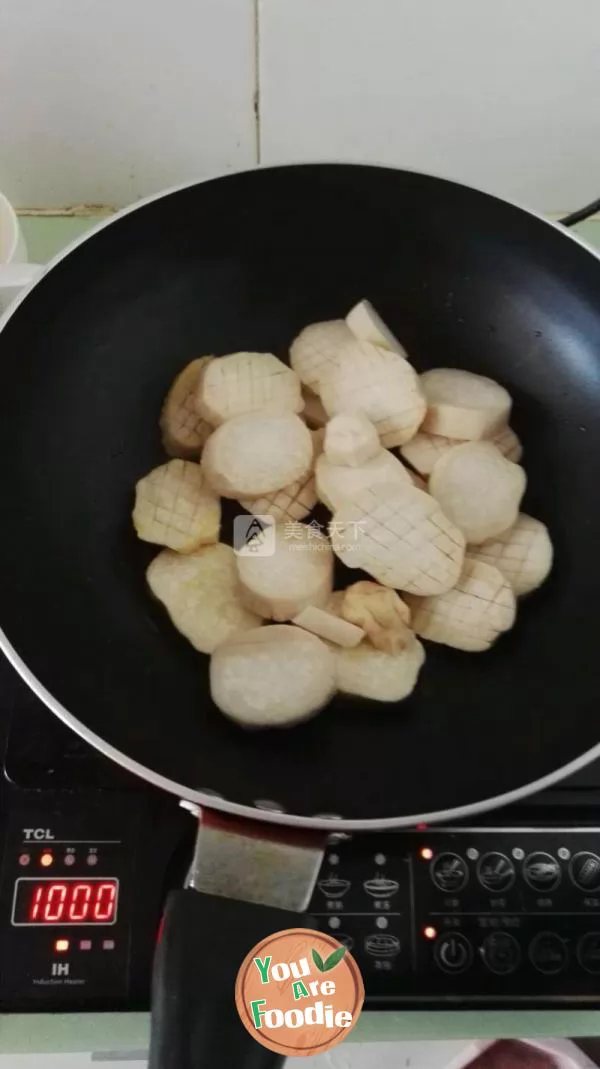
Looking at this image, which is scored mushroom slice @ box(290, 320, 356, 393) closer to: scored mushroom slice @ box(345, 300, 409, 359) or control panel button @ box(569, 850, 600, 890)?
scored mushroom slice @ box(345, 300, 409, 359)

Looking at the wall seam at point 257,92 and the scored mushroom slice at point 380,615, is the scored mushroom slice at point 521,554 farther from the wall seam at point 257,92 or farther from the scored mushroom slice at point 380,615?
the wall seam at point 257,92

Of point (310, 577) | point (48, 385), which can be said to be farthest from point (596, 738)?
point (48, 385)

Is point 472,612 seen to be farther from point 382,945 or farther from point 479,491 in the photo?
point 382,945

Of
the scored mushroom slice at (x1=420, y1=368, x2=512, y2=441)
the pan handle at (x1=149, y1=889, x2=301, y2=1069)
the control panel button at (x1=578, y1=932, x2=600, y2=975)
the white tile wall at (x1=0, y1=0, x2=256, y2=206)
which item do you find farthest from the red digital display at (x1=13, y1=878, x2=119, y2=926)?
the white tile wall at (x1=0, y1=0, x2=256, y2=206)

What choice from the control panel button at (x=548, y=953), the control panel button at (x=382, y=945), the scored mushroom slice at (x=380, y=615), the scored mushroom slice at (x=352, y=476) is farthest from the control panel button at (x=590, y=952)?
the scored mushroom slice at (x=352, y=476)

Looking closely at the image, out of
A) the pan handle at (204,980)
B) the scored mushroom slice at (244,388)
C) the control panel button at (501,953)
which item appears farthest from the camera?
the scored mushroom slice at (244,388)

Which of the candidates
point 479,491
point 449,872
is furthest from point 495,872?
point 479,491

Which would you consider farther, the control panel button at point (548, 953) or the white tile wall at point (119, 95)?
the white tile wall at point (119, 95)
